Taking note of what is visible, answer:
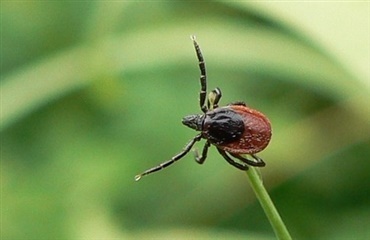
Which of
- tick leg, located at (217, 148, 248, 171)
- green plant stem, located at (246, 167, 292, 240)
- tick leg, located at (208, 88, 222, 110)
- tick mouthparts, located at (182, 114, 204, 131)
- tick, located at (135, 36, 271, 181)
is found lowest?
green plant stem, located at (246, 167, 292, 240)

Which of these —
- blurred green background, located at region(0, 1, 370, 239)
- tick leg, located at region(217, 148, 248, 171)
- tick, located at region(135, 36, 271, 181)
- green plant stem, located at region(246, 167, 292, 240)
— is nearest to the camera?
green plant stem, located at region(246, 167, 292, 240)

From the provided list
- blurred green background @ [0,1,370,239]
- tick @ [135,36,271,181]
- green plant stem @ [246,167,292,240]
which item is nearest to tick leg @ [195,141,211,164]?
tick @ [135,36,271,181]

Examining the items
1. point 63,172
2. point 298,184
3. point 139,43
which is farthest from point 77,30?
point 298,184

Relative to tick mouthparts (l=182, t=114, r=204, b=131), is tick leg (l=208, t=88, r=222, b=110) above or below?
above

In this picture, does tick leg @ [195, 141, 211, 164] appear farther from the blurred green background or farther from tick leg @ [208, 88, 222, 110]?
the blurred green background

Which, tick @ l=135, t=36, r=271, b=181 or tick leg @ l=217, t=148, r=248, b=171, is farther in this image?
tick @ l=135, t=36, r=271, b=181

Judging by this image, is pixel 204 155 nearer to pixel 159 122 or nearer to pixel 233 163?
pixel 233 163
